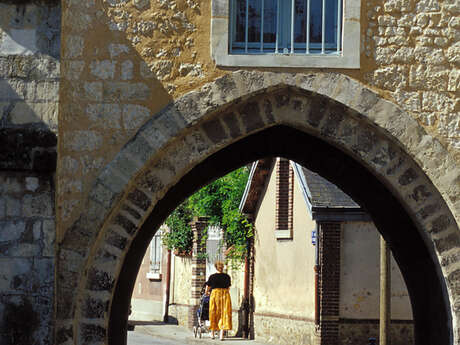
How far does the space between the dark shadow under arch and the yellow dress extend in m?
8.51

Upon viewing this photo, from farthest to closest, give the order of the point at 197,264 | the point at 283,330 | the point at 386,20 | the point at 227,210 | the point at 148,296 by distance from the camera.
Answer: the point at 148,296, the point at 197,264, the point at 227,210, the point at 283,330, the point at 386,20

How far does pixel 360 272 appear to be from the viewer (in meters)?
16.6

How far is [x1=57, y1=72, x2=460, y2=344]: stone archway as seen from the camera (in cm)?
820

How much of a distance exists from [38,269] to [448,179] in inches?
126

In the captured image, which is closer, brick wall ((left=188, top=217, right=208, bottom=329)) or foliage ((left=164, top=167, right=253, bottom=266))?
foliage ((left=164, top=167, right=253, bottom=266))

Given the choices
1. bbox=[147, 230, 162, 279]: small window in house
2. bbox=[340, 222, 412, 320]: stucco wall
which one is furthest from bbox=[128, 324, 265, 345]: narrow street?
bbox=[147, 230, 162, 279]: small window in house

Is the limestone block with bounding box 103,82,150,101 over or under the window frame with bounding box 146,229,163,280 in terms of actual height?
over

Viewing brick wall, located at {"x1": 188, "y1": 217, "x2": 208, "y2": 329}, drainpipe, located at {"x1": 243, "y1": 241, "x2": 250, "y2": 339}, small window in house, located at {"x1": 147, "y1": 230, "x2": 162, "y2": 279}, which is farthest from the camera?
small window in house, located at {"x1": 147, "y1": 230, "x2": 162, "y2": 279}

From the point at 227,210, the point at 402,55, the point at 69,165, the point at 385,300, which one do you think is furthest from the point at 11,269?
the point at 227,210

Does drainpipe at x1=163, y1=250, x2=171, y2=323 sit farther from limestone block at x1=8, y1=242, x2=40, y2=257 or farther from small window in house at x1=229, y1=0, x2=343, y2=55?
limestone block at x1=8, y1=242, x2=40, y2=257

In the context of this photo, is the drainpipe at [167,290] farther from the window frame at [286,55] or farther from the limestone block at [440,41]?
the limestone block at [440,41]

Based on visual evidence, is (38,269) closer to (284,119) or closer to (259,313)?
(284,119)

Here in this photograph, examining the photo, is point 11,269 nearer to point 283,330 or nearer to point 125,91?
point 125,91

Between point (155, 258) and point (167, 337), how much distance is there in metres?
7.85
